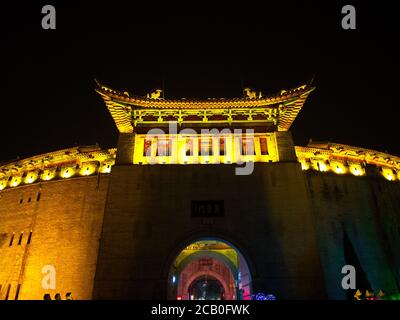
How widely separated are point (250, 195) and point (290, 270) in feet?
11.8

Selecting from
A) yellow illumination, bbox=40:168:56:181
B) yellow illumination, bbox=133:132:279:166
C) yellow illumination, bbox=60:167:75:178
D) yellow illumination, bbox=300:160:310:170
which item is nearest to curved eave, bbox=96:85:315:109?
yellow illumination, bbox=133:132:279:166

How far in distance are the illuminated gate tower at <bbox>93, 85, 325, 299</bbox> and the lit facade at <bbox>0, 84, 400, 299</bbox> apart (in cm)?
5

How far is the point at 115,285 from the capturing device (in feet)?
41.8

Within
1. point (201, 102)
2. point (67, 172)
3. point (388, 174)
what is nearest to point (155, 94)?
point (201, 102)

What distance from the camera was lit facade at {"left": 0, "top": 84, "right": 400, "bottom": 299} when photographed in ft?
43.3

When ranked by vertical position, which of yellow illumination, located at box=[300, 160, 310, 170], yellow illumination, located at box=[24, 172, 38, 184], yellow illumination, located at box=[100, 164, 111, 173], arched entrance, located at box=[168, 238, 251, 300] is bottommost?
arched entrance, located at box=[168, 238, 251, 300]

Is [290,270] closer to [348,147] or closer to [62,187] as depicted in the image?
[348,147]

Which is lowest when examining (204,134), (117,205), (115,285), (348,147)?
(115,285)

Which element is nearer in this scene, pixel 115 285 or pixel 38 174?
pixel 115 285

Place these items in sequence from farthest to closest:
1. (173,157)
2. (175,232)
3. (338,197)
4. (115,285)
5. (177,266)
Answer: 1. (338,197)
2. (177,266)
3. (173,157)
4. (175,232)
5. (115,285)

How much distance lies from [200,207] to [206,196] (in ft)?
2.00

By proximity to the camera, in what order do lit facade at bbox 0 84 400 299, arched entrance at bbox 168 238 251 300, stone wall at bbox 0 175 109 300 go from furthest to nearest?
stone wall at bbox 0 175 109 300 → arched entrance at bbox 168 238 251 300 → lit facade at bbox 0 84 400 299

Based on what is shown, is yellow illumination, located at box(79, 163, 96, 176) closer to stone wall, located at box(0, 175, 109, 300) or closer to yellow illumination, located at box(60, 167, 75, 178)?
stone wall, located at box(0, 175, 109, 300)

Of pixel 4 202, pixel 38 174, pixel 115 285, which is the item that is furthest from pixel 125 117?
pixel 4 202
